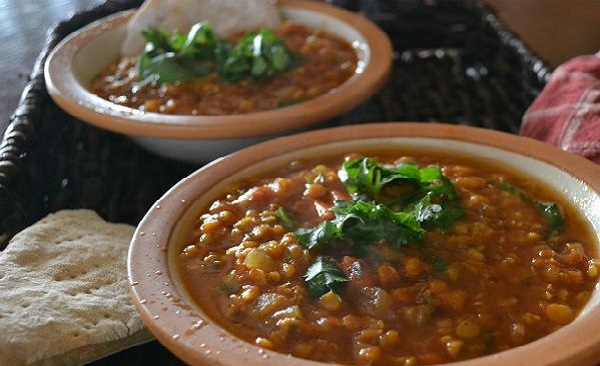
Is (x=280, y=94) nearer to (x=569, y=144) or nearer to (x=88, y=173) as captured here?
(x=88, y=173)

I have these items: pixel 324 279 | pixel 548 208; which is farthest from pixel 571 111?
pixel 324 279

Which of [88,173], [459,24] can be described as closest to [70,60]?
[88,173]

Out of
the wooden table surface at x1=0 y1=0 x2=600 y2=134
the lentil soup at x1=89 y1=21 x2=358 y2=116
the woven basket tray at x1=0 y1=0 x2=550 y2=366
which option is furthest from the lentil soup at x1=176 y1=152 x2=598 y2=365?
the wooden table surface at x1=0 y1=0 x2=600 y2=134

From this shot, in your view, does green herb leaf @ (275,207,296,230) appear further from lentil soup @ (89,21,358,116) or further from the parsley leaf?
the parsley leaf

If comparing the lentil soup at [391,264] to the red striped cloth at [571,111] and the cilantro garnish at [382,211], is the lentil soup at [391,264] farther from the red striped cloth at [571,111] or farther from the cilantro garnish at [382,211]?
the red striped cloth at [571,111]

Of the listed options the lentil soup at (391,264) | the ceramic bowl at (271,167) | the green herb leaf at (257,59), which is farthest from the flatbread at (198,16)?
the lentil soup at (391,264)

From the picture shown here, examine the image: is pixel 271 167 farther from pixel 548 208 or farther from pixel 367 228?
pixel 548 208
